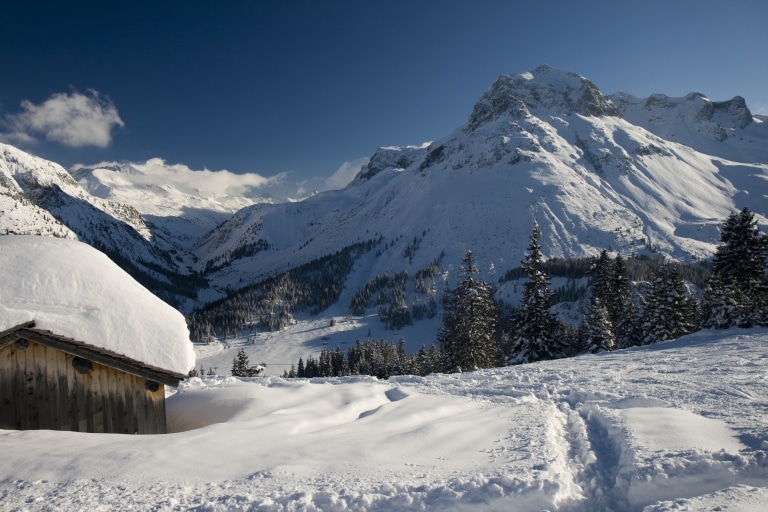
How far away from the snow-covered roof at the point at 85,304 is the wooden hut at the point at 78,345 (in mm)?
17

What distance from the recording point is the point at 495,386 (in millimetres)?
14070

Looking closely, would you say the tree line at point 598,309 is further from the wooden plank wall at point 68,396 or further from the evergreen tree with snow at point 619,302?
the wooden plank wall at point 68,396

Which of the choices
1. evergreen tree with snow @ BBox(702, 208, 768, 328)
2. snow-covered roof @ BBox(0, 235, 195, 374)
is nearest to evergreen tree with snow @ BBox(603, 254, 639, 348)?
evergreen tree with snow @ BBox(702, 208, 768, 328)

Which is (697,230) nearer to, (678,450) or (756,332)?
(756,332)

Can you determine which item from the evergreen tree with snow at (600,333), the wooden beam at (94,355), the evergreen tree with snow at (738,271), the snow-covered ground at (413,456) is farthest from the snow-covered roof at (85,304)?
the evergreen tree with snow at (600,333)

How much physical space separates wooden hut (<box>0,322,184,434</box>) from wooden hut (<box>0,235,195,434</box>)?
0.06 feet

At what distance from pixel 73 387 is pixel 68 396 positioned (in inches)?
7.9

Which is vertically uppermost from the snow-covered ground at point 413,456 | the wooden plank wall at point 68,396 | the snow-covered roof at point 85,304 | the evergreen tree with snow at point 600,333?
the snow-covered roof at point 85,304

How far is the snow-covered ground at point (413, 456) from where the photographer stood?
5375mm

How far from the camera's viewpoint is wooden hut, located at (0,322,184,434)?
27.4 ft

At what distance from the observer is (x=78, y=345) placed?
8539 mm

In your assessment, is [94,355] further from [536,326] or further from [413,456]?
[536,326]

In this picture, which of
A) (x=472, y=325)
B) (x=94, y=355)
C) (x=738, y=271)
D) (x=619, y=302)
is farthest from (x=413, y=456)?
(x=619, y=302)

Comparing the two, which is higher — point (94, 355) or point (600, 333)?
point (94, 355)
